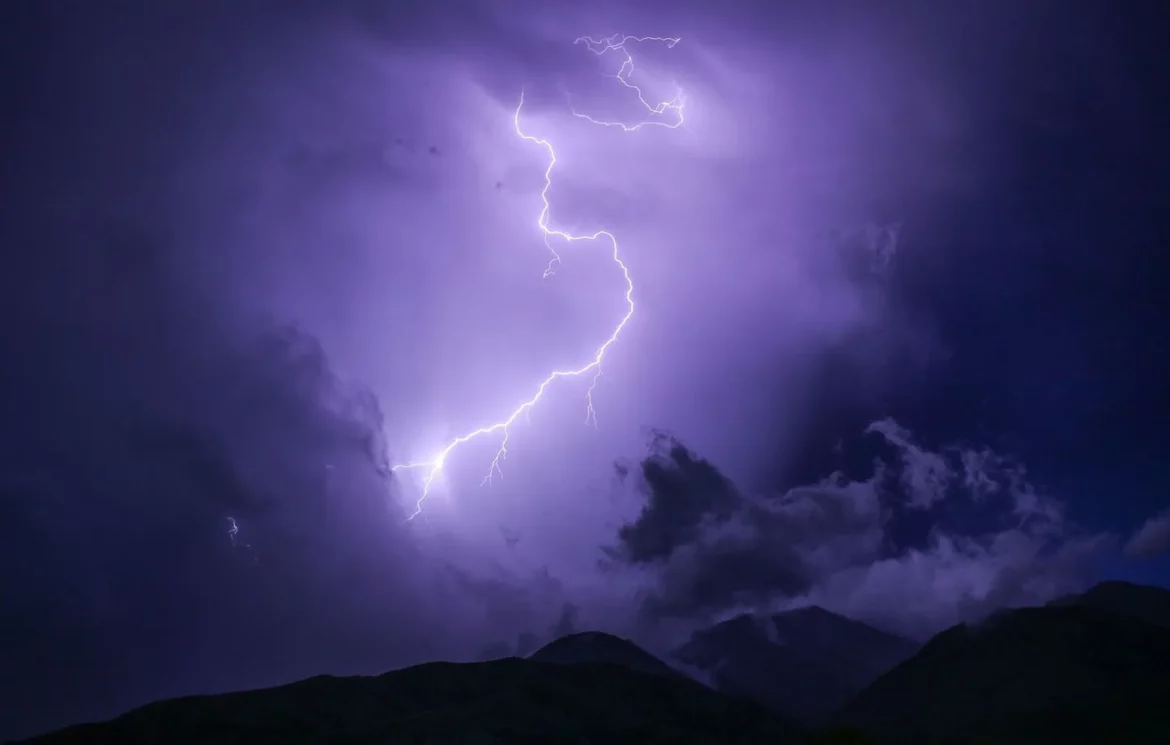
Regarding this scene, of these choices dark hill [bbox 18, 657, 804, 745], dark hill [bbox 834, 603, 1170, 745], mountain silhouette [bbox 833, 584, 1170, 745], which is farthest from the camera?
mountain silhouette [bbox 833, 584, 1170, 745]

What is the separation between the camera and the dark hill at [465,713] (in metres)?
114

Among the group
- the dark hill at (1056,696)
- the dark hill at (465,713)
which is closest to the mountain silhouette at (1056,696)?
the dark hill at (1056,696)

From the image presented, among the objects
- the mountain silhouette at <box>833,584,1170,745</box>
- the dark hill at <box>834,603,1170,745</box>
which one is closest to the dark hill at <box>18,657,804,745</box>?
the mountain silhouette at <box>833,584,1170,745</box>

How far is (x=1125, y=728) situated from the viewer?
4818 inches

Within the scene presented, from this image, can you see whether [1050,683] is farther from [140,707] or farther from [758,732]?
[140,707]

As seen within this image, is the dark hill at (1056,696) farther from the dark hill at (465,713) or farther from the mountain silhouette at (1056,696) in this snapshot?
the dark hill at (465,713)

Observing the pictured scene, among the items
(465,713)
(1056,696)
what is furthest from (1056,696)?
(465,713)

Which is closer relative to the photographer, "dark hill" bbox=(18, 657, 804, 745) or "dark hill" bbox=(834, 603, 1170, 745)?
"dark hill" bbox=(18, 657, 804, 745)

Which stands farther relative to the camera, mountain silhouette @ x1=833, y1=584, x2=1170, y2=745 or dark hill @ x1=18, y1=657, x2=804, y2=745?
mountain silhouette @ x1=833, y1=584, x2=1170, y2=745

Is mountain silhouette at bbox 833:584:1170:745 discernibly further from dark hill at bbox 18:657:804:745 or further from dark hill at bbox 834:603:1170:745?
dark hill at bbox 18:657:804:745

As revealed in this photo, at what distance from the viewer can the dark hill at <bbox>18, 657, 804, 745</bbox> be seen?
114062 mm

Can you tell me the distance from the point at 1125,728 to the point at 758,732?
71846mm

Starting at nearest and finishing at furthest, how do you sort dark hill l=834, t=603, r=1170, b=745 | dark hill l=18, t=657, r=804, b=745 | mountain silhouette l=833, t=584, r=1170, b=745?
dark hill l=18, t=657, r=804, b=745 < dark hill l=834, t=603, r=1170, b=745 < mountain silhouette l=833, t=584, r=1170, b=745

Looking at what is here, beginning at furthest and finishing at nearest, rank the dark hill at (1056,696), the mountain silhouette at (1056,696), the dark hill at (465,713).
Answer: the mountain silhouette at (1056,696) < the dark hill at (1056,696) < the dark hill at (465,713)
